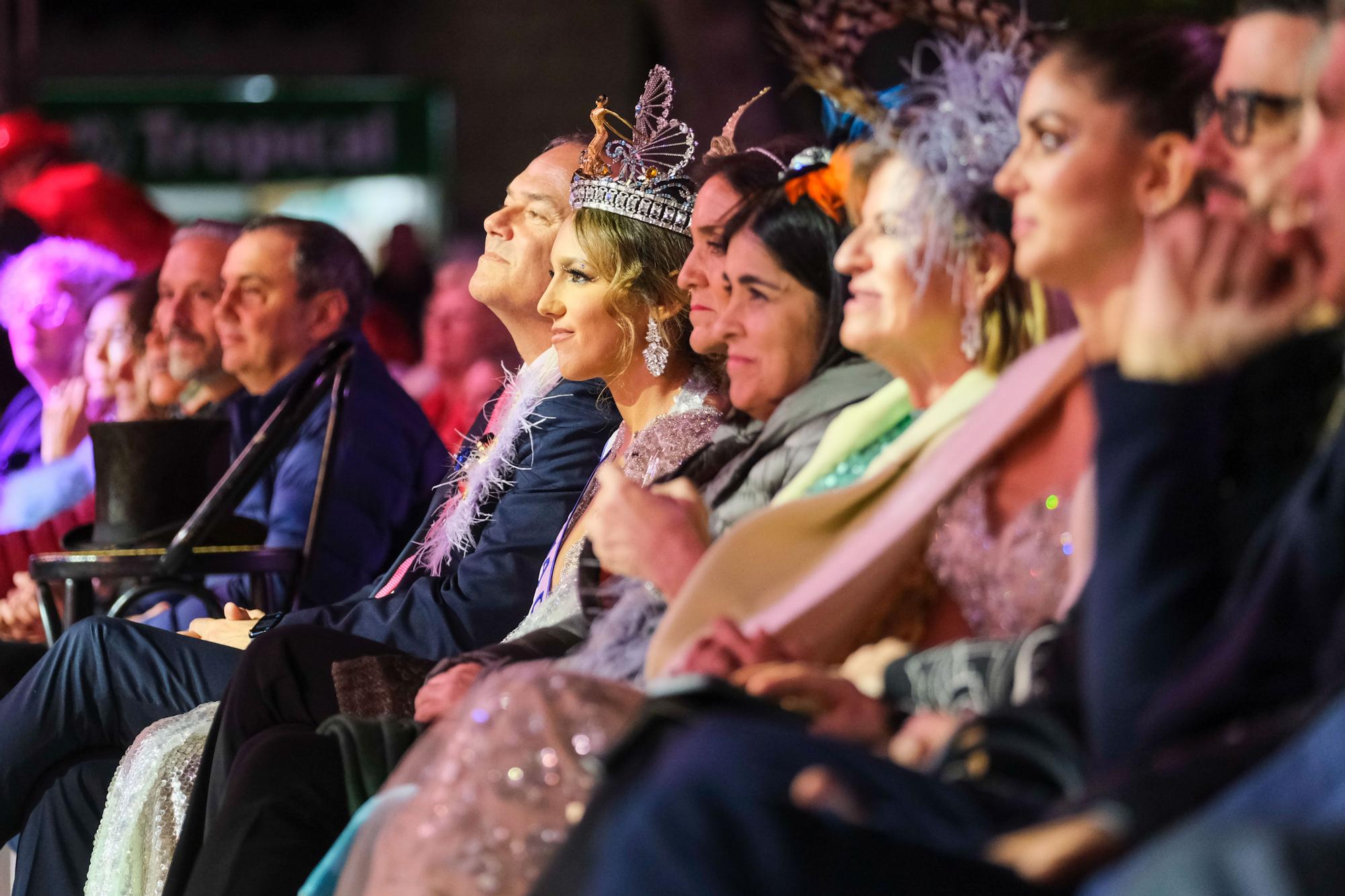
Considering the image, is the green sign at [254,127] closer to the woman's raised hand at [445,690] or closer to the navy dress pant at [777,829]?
the woman's raised hand at [445,690]

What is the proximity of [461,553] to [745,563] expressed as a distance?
1628 mm

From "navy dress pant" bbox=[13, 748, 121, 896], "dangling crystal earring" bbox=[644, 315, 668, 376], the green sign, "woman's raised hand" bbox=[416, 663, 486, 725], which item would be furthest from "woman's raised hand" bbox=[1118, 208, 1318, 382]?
the green sign

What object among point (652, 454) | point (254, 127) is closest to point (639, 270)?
point (652, 454)

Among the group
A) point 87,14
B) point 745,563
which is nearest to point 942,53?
point 745,563

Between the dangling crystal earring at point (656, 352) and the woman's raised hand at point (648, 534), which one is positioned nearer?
the woman's raised hand at point (648, 534)

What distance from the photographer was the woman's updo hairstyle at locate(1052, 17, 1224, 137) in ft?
7.47

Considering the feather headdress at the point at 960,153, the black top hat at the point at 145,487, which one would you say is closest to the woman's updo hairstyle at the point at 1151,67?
the feather headdress at the point at 960,153

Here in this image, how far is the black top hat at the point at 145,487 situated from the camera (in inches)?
186

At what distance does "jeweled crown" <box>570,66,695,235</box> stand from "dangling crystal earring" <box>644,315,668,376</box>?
0.73ft

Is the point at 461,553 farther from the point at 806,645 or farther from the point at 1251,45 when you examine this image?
the point at 1251,45

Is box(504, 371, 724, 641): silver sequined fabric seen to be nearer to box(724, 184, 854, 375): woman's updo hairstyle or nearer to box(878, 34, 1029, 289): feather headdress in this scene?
box(724, 184, 854, 375): woman's updo hairstyle

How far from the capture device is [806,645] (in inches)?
95.0

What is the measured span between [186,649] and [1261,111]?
2550 mm

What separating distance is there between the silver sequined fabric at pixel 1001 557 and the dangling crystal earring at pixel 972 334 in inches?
10.3
